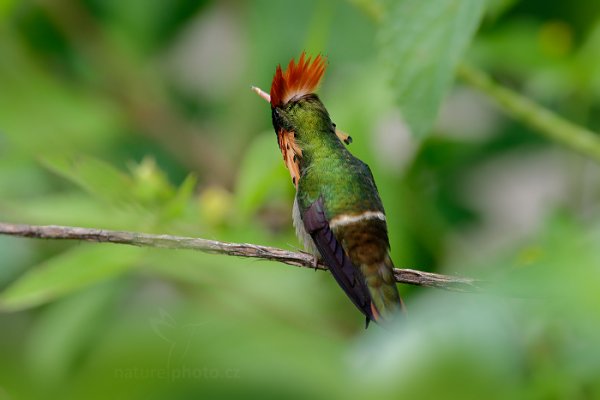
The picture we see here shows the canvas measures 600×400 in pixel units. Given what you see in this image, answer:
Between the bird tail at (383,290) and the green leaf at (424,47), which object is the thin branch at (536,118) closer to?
the green leaf at (424,47)

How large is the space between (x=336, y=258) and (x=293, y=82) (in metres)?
0.12

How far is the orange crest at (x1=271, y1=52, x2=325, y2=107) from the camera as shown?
0.56 meters

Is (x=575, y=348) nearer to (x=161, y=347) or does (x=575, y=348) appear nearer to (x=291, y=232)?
(x=291, y=232)

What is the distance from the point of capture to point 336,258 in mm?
520

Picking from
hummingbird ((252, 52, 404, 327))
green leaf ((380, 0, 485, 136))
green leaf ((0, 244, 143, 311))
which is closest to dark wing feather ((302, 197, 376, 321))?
hummingbird ((252, 52, 404, 327))

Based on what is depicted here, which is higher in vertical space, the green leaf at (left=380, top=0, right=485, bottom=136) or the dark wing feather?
the green leaf at (left=380, top=0, right=485, bottom=136)

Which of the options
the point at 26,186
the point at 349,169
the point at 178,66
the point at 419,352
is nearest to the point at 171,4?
the point at 178,66

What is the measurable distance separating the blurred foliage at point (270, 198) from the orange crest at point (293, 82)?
13 cm

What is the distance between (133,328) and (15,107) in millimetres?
470

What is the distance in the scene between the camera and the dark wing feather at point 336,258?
465 mm

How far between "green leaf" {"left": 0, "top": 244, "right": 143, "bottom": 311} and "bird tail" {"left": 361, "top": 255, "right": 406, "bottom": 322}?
391mm

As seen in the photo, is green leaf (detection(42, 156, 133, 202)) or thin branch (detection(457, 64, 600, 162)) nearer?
green leaf (detection(42, 156, 133, 202))

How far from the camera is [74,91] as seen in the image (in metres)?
1.75

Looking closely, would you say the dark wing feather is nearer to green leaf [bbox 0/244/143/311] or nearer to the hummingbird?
the hummingbird
